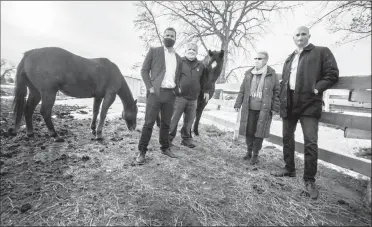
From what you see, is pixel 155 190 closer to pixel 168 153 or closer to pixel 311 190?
pixel 168 153

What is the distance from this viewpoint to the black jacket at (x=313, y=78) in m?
2.47

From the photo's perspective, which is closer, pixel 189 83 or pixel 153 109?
pixel 153 109

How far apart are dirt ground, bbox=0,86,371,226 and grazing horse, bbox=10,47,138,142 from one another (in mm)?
586

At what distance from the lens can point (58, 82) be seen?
3.98 m

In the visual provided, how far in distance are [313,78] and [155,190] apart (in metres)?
2.27

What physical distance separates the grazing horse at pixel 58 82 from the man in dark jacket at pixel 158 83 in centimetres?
160

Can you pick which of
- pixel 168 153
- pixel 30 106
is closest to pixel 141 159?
pixel 168 153

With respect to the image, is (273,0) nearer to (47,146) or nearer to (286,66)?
(286,66)

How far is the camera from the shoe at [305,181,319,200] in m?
2.41

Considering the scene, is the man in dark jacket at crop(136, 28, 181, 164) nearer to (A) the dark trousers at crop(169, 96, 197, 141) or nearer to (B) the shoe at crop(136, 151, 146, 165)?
(B) the shoe at crop(136, 151, 146, 165)

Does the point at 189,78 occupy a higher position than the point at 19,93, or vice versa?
the point at 189,78

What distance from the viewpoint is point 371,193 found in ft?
7.77

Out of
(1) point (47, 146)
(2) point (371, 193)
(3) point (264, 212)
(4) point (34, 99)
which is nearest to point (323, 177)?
(2) point (371, 193)

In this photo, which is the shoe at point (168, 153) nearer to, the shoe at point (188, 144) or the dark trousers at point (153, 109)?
the dark trousers at point (153, 109)
